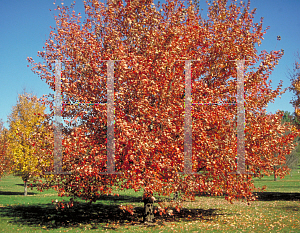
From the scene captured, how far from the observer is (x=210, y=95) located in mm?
13133

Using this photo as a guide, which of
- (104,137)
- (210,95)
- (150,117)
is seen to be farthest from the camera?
(210,95)

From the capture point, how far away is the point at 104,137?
1176 centimetres

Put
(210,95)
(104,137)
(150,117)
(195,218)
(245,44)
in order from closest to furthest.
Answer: (150,117) → (104,137) → (210,95) → (245,44) → (195,218)

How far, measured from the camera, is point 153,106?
12.5 metres

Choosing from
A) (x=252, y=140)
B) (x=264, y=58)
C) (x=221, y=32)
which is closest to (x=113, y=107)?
(x=252, y=140)

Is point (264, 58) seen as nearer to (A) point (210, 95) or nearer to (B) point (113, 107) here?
(A) point (210, 95)

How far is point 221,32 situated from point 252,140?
20.1ft

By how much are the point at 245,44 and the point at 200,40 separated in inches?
93.1

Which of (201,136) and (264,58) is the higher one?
(264,58)

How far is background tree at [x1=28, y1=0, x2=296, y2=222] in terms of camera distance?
10797 mm

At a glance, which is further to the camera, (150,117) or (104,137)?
(104,137)

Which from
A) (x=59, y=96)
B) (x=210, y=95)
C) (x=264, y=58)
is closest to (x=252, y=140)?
(x=210, y=95)

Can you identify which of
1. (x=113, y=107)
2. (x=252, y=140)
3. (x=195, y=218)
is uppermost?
(x=113, y=107)

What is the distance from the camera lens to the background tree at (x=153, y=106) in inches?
425
